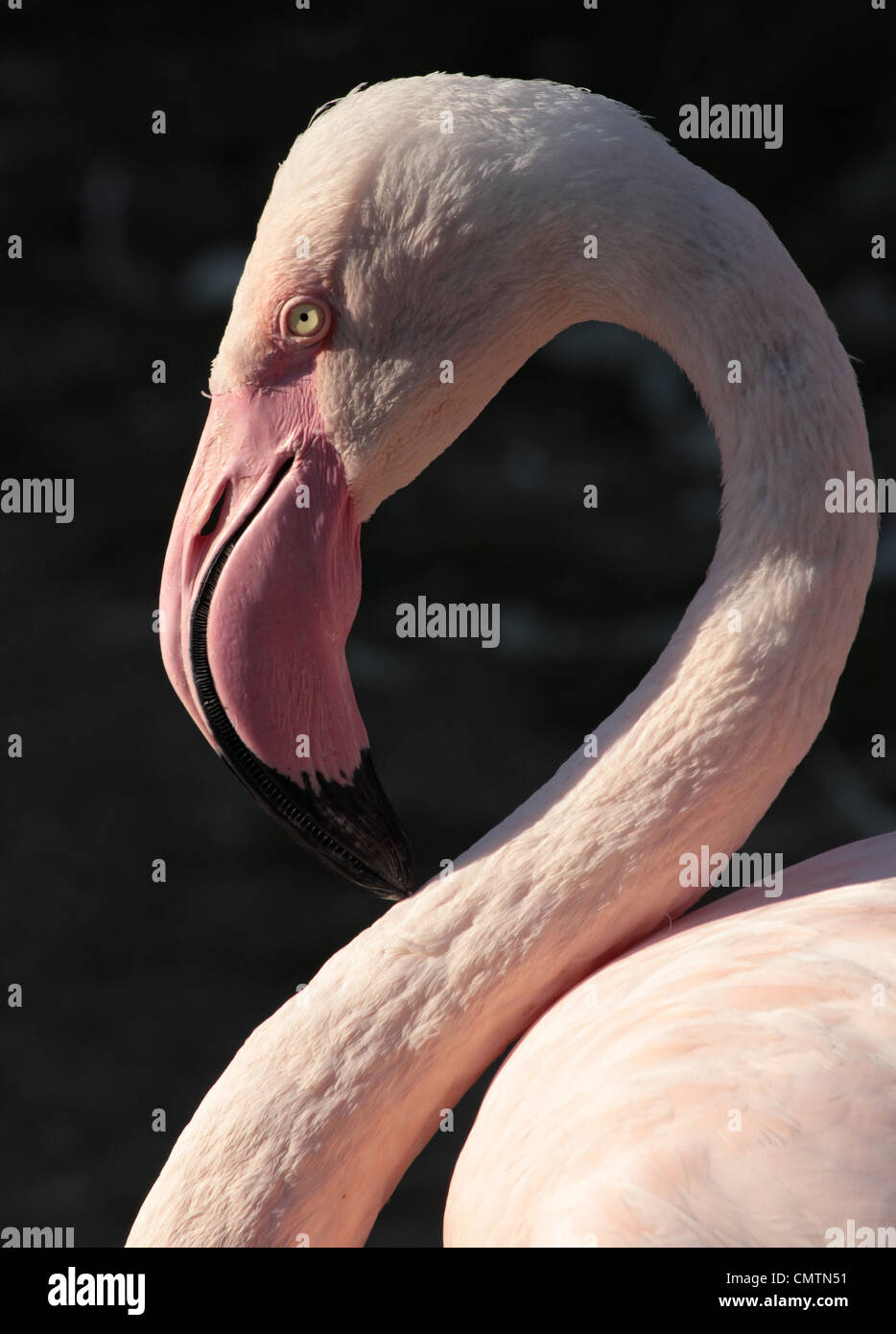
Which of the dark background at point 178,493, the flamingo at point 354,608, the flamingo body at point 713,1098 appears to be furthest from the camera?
the dark background at point 178,493

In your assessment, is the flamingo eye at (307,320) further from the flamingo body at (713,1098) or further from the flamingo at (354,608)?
the flamingo body at (713,1098)

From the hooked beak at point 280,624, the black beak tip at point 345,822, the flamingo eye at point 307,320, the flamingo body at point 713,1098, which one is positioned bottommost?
the flamingo body at point 713,1098

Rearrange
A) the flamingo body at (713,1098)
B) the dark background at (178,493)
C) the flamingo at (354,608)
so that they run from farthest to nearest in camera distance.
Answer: the dark background at (178,493)
the flamingo at (354,608)
the flamingo body at (713,1098)

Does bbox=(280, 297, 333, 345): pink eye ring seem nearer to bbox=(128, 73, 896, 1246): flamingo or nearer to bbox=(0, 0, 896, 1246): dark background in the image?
bbox=(128, 73, 896, 1246): flamingo

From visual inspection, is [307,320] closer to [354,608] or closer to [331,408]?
[331,408]

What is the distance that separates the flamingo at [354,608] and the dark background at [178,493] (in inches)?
64.3

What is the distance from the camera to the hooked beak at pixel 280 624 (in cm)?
159

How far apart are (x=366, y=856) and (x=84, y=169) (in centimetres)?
226

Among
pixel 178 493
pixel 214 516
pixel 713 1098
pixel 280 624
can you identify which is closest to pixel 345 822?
pixel 280 624

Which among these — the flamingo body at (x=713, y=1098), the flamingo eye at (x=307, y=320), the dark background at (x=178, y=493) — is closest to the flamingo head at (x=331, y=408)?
the flamingo eye at (x=307, y=320)

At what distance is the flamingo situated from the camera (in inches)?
61.2

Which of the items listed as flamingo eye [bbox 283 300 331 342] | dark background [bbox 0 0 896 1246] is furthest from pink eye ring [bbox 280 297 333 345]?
dark background [bbox 0 0 896 1246]
